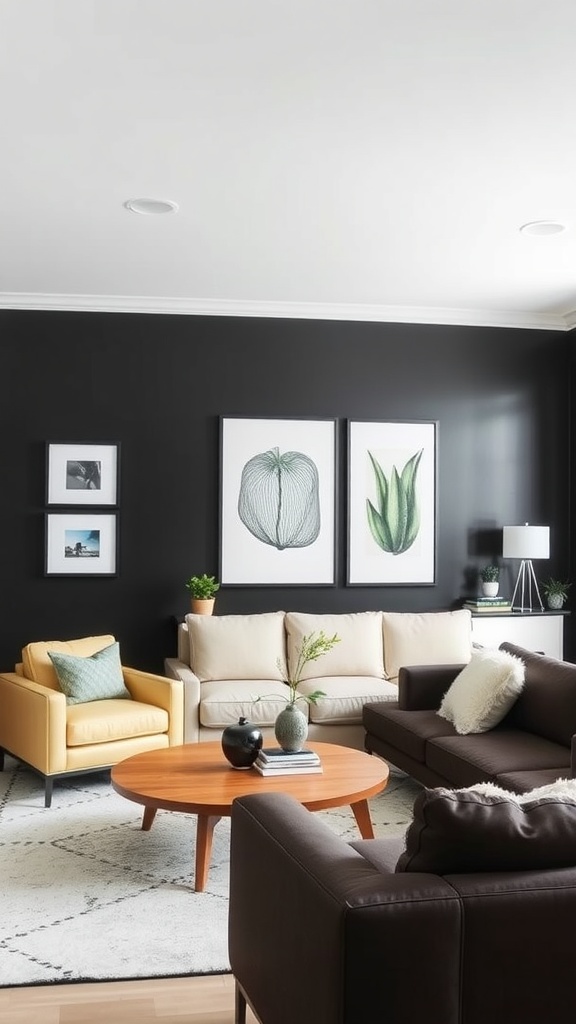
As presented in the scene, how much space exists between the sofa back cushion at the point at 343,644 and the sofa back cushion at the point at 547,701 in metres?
1.33

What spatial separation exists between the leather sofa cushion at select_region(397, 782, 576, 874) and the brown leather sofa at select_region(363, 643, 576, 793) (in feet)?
5.52

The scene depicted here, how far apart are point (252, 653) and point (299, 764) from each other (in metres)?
1.87

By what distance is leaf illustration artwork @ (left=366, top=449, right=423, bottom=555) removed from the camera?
6.91 m

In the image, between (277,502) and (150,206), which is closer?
(150,206)

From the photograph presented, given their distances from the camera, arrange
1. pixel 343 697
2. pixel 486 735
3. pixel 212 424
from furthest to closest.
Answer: pixel 212 424 → pixel 343 697 → pixel 486 735

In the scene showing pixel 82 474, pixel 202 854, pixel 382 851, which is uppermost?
pixel 82 474

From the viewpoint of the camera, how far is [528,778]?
4.13 meters

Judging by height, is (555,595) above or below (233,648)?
above

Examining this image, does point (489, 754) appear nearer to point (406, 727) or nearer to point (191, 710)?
point (406, 727)

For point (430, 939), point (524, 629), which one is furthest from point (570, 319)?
point (430, 939)

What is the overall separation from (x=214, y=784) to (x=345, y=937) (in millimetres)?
2135

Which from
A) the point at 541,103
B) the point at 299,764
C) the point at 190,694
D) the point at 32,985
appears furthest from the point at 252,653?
the point at 541,103

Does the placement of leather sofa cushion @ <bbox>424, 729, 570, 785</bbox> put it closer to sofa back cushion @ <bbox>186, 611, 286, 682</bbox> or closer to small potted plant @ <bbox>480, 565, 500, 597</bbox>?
sofa back cushion @ <bbox>186, 611, 286, 682</bbox>

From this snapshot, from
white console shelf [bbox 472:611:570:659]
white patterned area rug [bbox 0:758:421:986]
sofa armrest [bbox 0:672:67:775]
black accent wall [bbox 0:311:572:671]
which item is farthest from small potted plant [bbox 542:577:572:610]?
sofa armrest [bbox 0:672:67:775]
